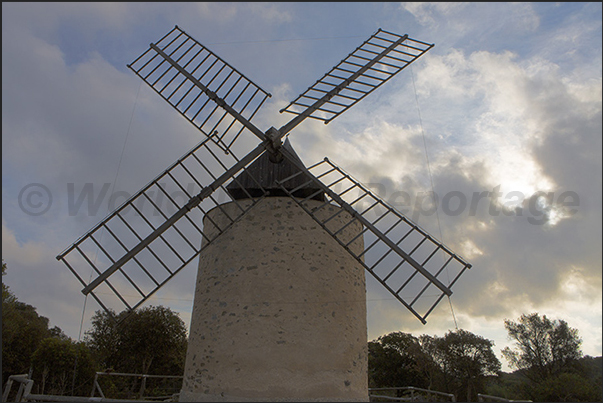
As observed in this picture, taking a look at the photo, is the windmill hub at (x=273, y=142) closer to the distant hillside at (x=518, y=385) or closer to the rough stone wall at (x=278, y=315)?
the rough stone wall at (x=278, y=315)

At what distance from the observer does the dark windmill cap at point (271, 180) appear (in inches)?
275

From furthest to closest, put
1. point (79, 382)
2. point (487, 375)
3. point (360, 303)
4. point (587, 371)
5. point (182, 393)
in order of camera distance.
A: point (487, 375)
point (587, 371)
point (79, 382)
point (360, 303)
point (182, 393)

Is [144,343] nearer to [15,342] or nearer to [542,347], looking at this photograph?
[15,342]

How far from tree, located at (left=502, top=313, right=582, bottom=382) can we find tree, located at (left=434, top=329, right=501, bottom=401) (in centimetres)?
103

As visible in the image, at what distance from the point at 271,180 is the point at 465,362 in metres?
19.0

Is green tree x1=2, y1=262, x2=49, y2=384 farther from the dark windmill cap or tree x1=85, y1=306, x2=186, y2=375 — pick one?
the dark windmill cap

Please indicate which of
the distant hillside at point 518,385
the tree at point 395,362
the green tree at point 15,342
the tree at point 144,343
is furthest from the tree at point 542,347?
the green tree at point 15,342

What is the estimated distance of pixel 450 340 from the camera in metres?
21.2

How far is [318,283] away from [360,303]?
98 cm

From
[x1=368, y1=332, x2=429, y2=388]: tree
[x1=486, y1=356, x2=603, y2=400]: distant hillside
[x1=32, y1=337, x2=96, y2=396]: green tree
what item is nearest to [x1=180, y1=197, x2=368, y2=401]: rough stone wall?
[x1=32, y1=337, x2=96, y2=396]: green tree

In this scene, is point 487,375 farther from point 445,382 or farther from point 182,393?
point 182,393

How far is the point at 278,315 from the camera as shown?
593cm

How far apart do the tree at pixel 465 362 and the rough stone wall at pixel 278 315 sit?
1702cm

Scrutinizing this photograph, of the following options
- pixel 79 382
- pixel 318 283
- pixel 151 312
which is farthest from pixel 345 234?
pixel 151 312
